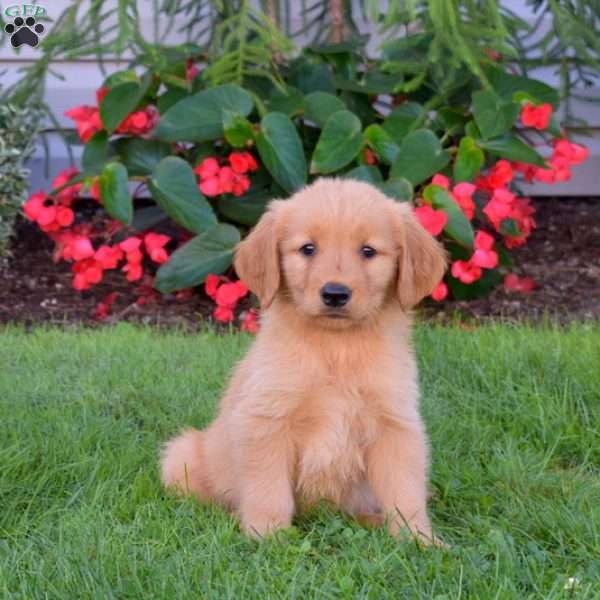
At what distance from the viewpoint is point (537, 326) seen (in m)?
5.64

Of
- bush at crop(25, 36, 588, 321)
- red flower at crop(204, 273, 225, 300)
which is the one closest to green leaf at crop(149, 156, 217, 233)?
bush at crop(25, 36, 588, 321)

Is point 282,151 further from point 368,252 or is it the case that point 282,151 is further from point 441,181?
point 368,252

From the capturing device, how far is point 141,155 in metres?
6.21

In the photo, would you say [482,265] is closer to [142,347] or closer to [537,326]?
[537,326]

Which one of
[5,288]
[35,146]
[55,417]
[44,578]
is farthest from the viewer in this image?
[35,146]

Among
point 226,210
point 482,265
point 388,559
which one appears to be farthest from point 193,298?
point 388,559

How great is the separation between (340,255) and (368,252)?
0.35 ft

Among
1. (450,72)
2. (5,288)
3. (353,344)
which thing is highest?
(450,72)

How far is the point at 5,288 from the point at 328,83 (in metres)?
2.33

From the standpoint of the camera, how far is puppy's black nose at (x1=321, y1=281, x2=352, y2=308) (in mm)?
3043

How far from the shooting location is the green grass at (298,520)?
2799 mm

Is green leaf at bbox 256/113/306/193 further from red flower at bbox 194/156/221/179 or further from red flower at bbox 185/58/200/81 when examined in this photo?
red flower at bbox 185/58/200/81

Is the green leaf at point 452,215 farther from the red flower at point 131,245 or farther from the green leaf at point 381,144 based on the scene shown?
the red flower at point 131,245

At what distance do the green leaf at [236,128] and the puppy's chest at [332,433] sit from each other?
9.43ft
